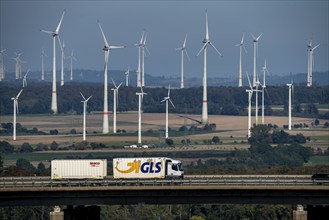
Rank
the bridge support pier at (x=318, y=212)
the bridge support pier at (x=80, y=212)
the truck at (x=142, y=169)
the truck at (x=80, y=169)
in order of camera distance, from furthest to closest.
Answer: the truck at (x=80, y=169) < the truck at (x=142, y=169) < the bridge support pier at (x=80, y=212) < the bridge support pier at (x=318, y=212)

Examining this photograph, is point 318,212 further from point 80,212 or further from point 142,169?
point 80,212

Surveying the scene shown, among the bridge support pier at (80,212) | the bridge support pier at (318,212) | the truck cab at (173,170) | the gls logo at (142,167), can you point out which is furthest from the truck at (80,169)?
the bridge support pier at (318,212)

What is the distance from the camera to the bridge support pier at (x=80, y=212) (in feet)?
364

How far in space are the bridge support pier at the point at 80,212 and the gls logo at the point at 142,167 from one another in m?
6.11

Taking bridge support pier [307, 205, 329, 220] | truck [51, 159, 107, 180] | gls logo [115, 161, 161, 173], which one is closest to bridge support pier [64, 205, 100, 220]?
truck [51, 159, 107, 180]

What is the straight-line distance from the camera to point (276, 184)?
363ft

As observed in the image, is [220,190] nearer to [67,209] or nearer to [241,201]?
[241,201]

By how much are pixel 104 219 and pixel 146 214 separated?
505 cm

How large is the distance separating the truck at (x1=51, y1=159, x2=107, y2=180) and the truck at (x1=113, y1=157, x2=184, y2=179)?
1.27 m

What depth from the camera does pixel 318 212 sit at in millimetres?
111312

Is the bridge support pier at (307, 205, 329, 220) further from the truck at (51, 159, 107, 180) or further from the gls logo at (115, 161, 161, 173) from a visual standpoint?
the truck at (51, 159, 107, 180)

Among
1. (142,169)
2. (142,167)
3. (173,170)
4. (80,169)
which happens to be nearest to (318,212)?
(142,169)

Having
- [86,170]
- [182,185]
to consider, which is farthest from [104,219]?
[182,185]

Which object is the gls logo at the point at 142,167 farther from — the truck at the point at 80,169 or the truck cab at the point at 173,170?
the truck at the point at 80,169
